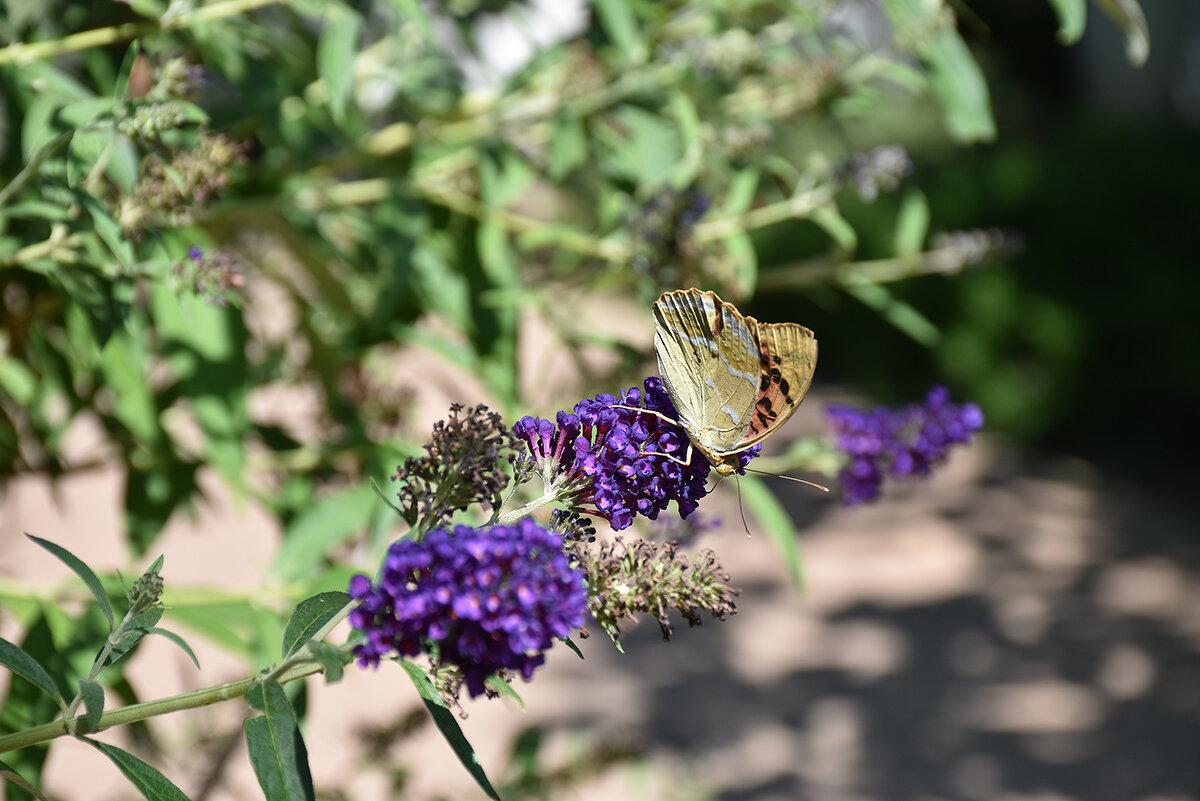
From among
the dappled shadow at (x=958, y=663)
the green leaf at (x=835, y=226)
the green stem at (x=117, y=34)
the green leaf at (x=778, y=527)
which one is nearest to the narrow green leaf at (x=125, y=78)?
the green stem at (x=117, y=34)

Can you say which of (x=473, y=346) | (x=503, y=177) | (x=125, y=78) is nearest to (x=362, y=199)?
(x=503, y=177)

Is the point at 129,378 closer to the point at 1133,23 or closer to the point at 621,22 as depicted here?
the point at 621,22

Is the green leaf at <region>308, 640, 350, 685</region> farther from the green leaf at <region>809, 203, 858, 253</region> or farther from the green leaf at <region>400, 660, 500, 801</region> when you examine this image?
the green leaf at <region>809, 203, 858, 253</region>

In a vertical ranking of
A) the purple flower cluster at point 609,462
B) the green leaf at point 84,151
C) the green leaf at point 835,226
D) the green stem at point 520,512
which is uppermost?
the green leaf at point 835,226

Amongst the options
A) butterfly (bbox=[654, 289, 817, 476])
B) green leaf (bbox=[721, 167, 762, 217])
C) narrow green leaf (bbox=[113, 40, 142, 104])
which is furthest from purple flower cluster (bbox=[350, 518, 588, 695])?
green leaf (bbox=[721, 167, 762, 217])

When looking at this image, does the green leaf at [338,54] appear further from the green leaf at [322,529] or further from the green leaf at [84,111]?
the green leaf at [322,529]

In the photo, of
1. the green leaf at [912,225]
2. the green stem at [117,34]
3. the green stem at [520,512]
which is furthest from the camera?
the green leaf at [912,225]

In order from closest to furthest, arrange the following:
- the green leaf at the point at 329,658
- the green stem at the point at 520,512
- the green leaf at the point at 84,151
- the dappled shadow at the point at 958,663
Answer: the green leaf at the point at 329,658 < the green stem at the point at 520,512 < the green leaf at the point at 84,151 < the dappled shadow at the point at 958,663
